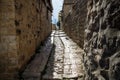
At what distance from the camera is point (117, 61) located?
1.80 metres

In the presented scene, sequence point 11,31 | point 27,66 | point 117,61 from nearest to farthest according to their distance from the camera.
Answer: point 117,61, point 11,31, point 27,66

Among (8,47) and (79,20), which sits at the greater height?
(79,20)

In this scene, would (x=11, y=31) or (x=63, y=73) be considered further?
(x=63, y=73)

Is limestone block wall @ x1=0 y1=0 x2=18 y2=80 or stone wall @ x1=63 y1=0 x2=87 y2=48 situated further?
stone wall @ x1=63 y1=0 x2=87 y2=48

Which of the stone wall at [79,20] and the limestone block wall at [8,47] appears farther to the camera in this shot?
the stone wall at [79,20]

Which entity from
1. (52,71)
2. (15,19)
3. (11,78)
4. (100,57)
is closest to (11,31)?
(15,19)

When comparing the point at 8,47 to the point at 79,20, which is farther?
the point at 79,20

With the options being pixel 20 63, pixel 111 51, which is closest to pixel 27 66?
pixel 20 63

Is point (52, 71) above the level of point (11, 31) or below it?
below

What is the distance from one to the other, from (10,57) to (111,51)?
312 cm

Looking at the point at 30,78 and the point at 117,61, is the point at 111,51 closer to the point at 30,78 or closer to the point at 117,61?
the point at 117,61

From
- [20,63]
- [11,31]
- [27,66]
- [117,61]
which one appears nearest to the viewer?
[117,61]

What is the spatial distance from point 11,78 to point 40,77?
30.0 inches

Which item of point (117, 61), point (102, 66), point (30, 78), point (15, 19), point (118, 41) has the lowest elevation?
point (30, 78)
